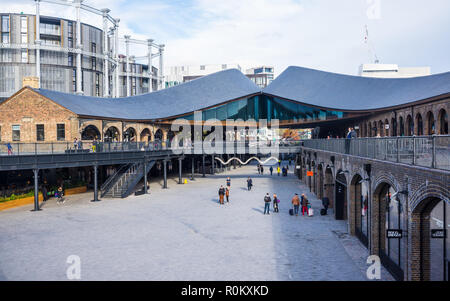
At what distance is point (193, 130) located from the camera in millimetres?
58344

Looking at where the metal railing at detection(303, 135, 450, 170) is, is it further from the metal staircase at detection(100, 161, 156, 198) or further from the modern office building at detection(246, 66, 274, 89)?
the modern office building at detection(246, 66, 274, 89)

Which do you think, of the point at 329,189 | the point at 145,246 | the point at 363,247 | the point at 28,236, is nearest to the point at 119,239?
the point at 145,246

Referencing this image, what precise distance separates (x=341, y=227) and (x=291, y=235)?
3.42 m

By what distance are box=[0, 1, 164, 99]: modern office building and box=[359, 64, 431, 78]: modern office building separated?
344ft

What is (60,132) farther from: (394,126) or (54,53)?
(54,53)

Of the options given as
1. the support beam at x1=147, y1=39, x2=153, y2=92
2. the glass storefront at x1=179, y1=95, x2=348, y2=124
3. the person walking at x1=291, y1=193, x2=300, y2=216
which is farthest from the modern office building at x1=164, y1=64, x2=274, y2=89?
the person walking at x1=291, y1=193, x2=300, y2=216

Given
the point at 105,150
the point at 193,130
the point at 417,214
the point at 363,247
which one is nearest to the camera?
the point at 417,214

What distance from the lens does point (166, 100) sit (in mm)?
53344

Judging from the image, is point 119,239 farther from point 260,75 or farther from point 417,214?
point 260,75

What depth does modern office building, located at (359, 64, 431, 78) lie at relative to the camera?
141500 millimetres

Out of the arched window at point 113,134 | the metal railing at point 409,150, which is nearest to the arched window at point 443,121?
the metal railing at point 409,150

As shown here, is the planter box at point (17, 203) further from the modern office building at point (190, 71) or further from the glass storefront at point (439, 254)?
the modern office building at point (190, 71)

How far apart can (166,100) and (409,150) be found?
45310 millimetres

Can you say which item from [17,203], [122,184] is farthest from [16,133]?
[122,184]
